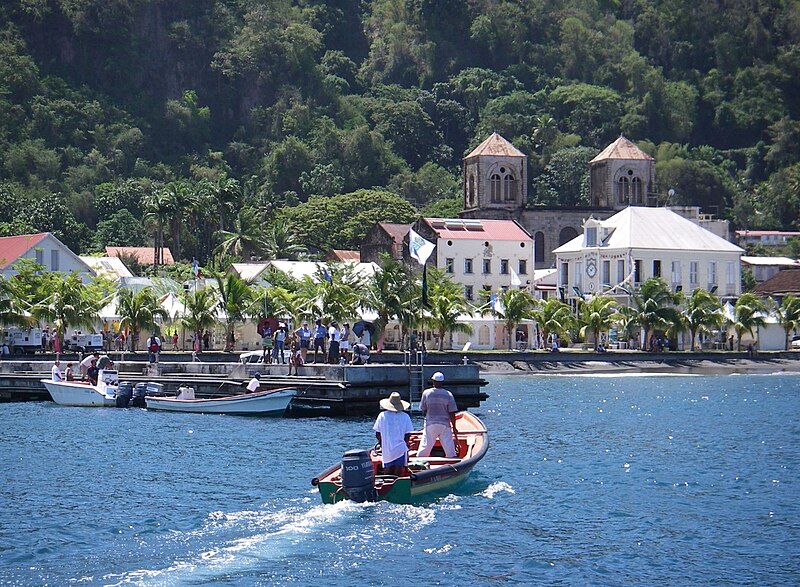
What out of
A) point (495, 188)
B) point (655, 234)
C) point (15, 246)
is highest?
point (495, 188)

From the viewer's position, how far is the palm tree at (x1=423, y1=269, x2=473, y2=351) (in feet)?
282

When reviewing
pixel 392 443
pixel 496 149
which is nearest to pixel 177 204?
pixel 496 149

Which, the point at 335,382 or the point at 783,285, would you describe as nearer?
the point at 335,382

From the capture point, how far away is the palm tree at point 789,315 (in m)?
97.9

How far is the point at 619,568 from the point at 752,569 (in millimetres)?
2279

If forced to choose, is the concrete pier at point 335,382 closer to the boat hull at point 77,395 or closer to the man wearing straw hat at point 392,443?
the boat hull at point 77,395

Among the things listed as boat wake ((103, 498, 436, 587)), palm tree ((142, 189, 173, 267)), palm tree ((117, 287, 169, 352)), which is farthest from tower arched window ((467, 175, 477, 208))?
boat wake ((103, 498, 436, 587))

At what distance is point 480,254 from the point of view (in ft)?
357

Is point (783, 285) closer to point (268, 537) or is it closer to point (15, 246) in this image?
point (15, 246)

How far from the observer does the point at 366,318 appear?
84.2 m

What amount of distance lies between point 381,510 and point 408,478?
114 centimetres

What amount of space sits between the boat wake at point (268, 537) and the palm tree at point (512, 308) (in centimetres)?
6076

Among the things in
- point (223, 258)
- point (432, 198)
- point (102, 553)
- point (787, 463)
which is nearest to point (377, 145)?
point (432, 198)

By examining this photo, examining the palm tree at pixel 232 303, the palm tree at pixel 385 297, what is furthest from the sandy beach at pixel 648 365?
the palm tree at pixel 232 303
